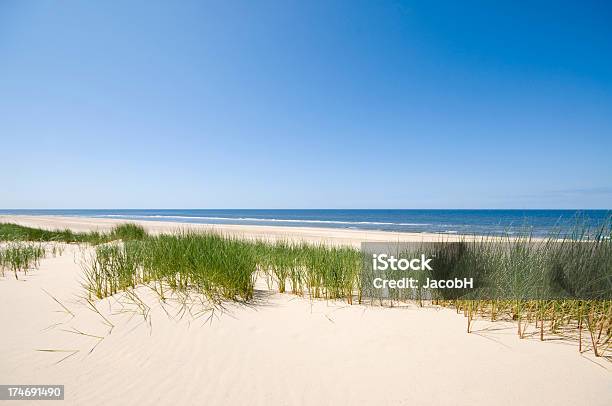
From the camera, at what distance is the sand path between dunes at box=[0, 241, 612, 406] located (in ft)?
6.97

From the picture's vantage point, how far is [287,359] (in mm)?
2559

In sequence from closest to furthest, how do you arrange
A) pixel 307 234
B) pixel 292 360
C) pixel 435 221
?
pixel 292 360 < pixel 307 234 < pixel 435 221

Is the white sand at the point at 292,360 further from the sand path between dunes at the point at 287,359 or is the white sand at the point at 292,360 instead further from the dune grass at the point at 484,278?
the dune grass at the point at 484,278

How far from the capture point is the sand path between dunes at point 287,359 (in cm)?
212

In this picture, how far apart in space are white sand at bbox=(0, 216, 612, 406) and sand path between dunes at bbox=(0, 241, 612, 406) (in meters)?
0.01

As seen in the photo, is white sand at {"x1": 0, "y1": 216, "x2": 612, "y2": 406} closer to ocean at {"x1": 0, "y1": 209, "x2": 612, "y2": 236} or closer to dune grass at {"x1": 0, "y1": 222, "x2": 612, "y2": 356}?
dune grass at {"x1": 0, "y1": 222, "x2": 612, "y2": 356}

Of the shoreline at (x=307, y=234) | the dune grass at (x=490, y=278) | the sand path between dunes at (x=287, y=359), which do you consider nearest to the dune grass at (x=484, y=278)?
the dune grass at (x=490, y=278)

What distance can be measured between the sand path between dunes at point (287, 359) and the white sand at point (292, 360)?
0.03ft

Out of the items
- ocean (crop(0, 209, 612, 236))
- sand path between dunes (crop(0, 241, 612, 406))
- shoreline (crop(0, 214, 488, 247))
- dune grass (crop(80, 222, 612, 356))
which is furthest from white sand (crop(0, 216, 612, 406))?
shoreline (crop(0, 214, 488, 247))

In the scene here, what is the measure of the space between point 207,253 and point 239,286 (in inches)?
34.3

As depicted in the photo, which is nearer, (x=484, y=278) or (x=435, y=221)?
(x=484, y=278)

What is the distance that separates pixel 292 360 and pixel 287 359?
0.05 m

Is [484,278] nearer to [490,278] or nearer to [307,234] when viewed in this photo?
[490,278]

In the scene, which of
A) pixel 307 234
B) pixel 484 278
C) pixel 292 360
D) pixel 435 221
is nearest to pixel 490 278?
pixel 484 278
